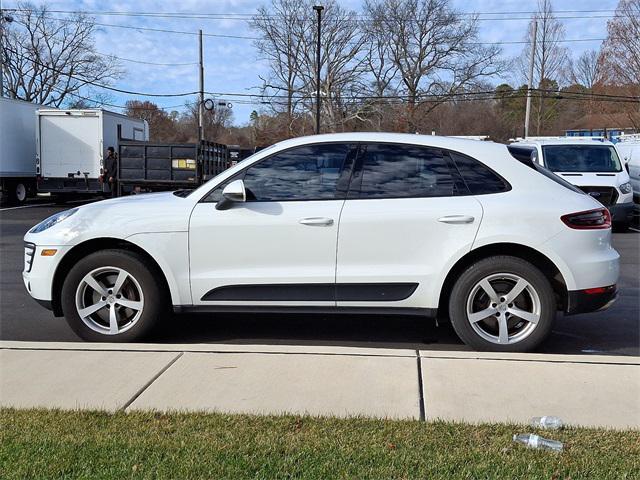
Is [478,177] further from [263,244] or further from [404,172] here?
[263,244]

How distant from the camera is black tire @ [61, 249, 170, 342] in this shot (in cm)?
495

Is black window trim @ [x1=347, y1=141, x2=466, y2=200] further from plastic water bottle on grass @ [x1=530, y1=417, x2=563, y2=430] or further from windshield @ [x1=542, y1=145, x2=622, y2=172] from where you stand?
windshield @ [x1=542, y1=145, x2=622, y2=172]

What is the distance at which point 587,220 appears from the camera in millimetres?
4719

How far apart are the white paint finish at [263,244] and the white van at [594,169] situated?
9420 mm

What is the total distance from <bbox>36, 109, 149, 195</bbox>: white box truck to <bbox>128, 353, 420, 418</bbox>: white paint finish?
17.1 metres

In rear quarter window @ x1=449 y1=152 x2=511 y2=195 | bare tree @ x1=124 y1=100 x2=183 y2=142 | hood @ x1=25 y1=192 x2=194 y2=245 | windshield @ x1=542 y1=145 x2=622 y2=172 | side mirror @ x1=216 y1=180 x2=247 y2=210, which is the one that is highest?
bare tree @ x1=124 y1=100 x2=183 y2=142

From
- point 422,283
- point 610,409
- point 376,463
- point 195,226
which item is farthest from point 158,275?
point 610,409

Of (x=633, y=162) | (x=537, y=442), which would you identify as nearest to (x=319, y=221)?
(x=537, y=442)

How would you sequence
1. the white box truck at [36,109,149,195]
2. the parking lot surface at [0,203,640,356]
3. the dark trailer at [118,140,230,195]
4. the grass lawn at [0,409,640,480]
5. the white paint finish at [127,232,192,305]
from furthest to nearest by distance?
the white box truck at [36,109,149,195], the dark trailer at [118,140,230,195], the parking lot surface at [0,203,640,356], the white paint finish at [127,232,192,305], the grass lawn at [0,409,640,480]

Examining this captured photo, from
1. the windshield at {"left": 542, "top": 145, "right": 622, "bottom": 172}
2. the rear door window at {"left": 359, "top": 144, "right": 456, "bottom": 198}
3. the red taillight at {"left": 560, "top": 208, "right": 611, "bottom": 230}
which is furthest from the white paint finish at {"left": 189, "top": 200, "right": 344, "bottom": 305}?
the windshield at {"left": 542, "top": 145, "right": 622, "bottom": 172}

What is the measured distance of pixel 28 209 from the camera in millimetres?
18875

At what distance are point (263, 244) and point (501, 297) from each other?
1.92 m

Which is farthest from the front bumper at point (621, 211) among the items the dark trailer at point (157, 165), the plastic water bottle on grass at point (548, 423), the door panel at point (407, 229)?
the dark trailer at point (157, 165)

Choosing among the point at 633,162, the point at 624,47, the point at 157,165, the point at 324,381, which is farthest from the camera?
the point at 624,47
